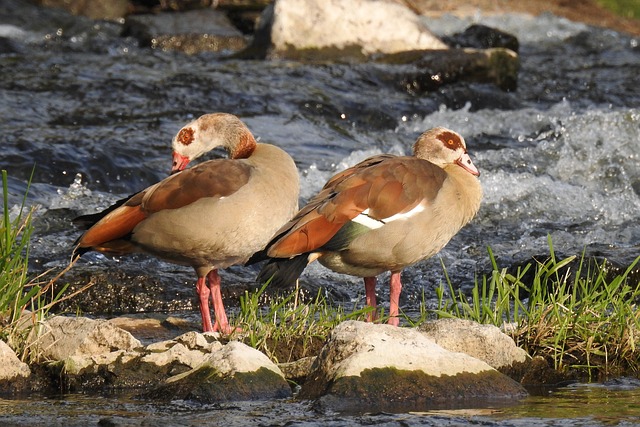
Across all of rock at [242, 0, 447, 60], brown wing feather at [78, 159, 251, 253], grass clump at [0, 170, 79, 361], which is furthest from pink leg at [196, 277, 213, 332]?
rock at [242, 0, 447, 60]

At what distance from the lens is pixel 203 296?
20.3ft

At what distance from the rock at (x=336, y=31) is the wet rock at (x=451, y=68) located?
388 millimetres

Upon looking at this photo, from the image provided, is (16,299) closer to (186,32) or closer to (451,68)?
(451,68)

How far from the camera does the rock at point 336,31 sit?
14.2 metres

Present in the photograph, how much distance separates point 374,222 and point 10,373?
1933 mm

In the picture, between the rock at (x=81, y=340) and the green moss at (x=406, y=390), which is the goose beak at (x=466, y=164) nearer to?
the green moss at (x=406, y=390)

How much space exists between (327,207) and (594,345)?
1455mm

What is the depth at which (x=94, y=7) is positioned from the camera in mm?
19188

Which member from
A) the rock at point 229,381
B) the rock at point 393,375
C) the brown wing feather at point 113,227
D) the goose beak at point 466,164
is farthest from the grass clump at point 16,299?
the goose beak at point 466,164

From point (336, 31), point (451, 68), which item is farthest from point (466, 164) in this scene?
point (336, 31)

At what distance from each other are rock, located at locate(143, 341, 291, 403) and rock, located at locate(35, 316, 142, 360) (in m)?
0.42

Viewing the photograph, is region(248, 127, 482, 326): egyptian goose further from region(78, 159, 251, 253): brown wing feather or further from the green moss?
the green moss

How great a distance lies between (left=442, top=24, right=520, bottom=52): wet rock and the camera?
16250 mm

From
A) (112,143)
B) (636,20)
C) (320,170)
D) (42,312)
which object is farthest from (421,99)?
(636,20)
